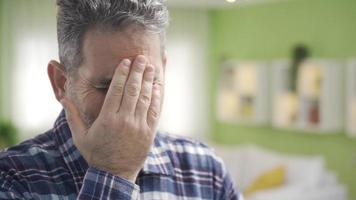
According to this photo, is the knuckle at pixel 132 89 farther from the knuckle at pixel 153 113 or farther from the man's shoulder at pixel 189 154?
the man's shoulder at pixel 189 154

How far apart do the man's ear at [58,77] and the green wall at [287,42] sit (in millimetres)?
3812

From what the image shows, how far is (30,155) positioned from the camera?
3.02 feet

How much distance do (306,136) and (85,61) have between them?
A: 4.28m

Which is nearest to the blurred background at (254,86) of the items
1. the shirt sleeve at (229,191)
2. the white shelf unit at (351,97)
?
the white shelf unit at (351,97)

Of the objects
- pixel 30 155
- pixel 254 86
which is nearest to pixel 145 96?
pixel 30 155

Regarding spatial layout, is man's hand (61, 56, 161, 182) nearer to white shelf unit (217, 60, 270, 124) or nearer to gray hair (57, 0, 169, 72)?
gray hair (57, 0, 169, 72)

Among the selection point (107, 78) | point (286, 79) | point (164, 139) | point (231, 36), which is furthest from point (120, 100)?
point (231, 36)

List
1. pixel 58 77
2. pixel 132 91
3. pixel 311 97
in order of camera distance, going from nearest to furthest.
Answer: pixel 132 91 → pixel 58 77 → pixel 311 97

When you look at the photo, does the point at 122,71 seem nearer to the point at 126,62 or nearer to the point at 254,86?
the point at 126,62

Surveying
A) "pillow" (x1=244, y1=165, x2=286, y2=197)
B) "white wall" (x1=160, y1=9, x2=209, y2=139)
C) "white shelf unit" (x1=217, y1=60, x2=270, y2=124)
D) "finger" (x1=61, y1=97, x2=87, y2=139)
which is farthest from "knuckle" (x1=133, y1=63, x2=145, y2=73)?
"white wall" (x1=160, y1=9, x2=209, y2=139)

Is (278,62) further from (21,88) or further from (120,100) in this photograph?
(120,100)

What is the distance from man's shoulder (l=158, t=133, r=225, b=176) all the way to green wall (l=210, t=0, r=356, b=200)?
356 centimetres

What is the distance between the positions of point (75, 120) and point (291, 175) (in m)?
3.60

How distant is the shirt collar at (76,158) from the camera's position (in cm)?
92
